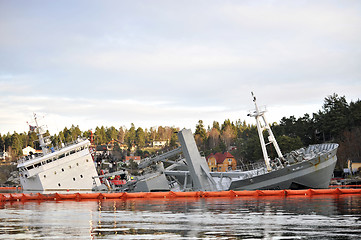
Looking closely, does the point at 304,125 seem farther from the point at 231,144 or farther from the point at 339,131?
the point at 231,144

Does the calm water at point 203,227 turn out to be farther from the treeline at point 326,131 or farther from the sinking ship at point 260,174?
the treeline at point 326,131

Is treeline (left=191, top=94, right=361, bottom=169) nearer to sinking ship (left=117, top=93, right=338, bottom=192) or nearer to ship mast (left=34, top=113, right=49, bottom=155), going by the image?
sinking ship (left=117, top=93, right=338, bottom=192)

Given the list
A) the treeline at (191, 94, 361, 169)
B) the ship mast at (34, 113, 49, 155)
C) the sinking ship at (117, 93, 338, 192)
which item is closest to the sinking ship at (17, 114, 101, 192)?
the ship mast at (34, 113, 49, 155)

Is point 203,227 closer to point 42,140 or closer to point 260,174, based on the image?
point 260,174

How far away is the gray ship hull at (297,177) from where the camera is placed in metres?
38.6

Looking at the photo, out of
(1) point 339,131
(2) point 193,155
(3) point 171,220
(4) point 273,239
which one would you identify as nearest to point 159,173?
(2) point 193,155

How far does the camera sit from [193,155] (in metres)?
40.8

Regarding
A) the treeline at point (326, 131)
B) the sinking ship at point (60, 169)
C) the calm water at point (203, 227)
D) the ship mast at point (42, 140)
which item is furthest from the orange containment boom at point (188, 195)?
the treeline at point (326, 131)

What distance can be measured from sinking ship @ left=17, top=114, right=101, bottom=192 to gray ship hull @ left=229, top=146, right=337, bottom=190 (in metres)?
17.6

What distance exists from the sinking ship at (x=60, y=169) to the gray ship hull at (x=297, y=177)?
1765 centimetres

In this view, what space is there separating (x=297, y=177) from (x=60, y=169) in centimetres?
2563

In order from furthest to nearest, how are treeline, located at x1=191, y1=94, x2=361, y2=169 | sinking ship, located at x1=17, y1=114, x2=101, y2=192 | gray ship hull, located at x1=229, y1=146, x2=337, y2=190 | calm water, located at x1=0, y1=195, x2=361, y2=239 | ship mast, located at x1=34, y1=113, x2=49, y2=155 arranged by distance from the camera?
treeline, located at x1=191, y1=94, x2=361, y2=169 < ship mast, located at x1=34, y1=113, x2=49, y2=155 < sinking ship, located at x1=17, y1=114, x2=101, y2=192 < gray ship hull, located at x1=229, y1=146, x2=337, y2=190 < calm water, located at x1=0, y1=195, x2=361, y2=239

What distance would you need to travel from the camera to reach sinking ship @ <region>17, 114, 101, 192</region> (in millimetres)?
46375

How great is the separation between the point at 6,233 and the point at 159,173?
2958 centimetres
